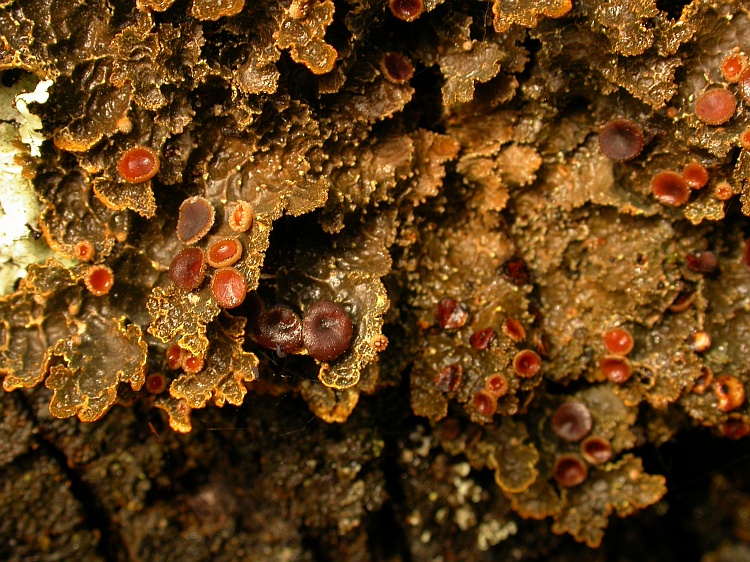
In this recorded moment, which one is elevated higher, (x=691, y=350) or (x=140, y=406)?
(x=691, y=350)

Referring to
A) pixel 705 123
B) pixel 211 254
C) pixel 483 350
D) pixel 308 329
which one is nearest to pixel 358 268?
pixel 308 329

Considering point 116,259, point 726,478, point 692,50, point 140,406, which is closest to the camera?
point 692,50

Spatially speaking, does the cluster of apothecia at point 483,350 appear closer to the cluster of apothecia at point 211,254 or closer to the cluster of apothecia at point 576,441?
the cluster of apothecia at point 576,441

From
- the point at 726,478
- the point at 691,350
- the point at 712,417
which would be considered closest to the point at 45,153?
the point at 691,350

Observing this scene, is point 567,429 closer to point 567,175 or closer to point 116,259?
point 567,175

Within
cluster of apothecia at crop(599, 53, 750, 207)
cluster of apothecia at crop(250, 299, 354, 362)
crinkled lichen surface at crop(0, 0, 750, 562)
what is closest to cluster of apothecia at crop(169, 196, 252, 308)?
crinkled lichen surface at crop(0, 0, 750, 562)

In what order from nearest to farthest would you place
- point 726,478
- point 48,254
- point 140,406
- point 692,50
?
point 692,50 → point 48,254 → point 140,406 → point 726,478

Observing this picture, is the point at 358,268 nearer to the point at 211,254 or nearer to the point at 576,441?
the point at 211,254

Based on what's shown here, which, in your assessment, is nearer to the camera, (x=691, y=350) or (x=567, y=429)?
(x=691, y=350)
